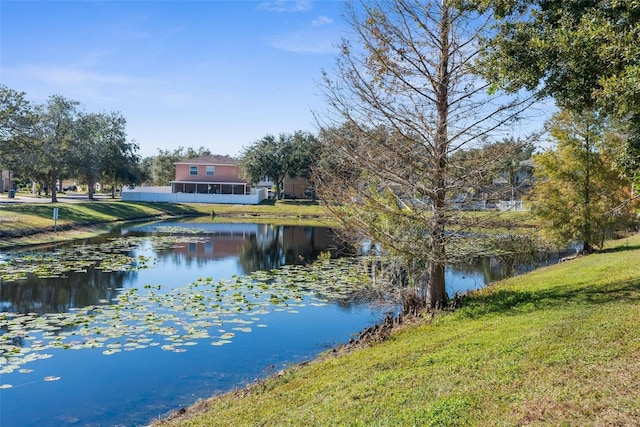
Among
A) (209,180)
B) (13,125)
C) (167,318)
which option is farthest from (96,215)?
(167,318)

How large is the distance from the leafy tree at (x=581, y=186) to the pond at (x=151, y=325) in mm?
2904

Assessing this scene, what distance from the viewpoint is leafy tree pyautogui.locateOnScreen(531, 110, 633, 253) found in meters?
20.7

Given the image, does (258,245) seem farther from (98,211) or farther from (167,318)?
(98,211)

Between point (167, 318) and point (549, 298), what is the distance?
30.9 ft

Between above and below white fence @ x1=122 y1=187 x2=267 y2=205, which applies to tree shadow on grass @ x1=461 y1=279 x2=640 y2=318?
below

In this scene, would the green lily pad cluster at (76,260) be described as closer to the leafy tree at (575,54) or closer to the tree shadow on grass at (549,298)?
the tree shadow on grass at (549,298)

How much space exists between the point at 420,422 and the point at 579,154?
1958 cm

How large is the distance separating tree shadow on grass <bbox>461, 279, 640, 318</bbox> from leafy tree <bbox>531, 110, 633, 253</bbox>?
31.3 feet

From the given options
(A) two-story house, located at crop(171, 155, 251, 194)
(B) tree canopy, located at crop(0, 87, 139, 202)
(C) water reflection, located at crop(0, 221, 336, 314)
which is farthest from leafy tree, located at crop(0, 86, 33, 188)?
(A) two-story house, located at crop(171, 155, 251, 194)

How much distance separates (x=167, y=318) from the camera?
12.9 meters

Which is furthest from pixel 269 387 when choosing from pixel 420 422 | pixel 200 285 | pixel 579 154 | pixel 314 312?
pixel 579 154

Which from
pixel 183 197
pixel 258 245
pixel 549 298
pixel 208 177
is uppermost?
pixel 208 177

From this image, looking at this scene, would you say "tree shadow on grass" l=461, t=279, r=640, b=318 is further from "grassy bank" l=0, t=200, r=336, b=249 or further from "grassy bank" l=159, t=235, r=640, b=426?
"grassy bank" l=0, t=200, r=336, b=249

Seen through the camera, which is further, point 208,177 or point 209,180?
point 208,177
